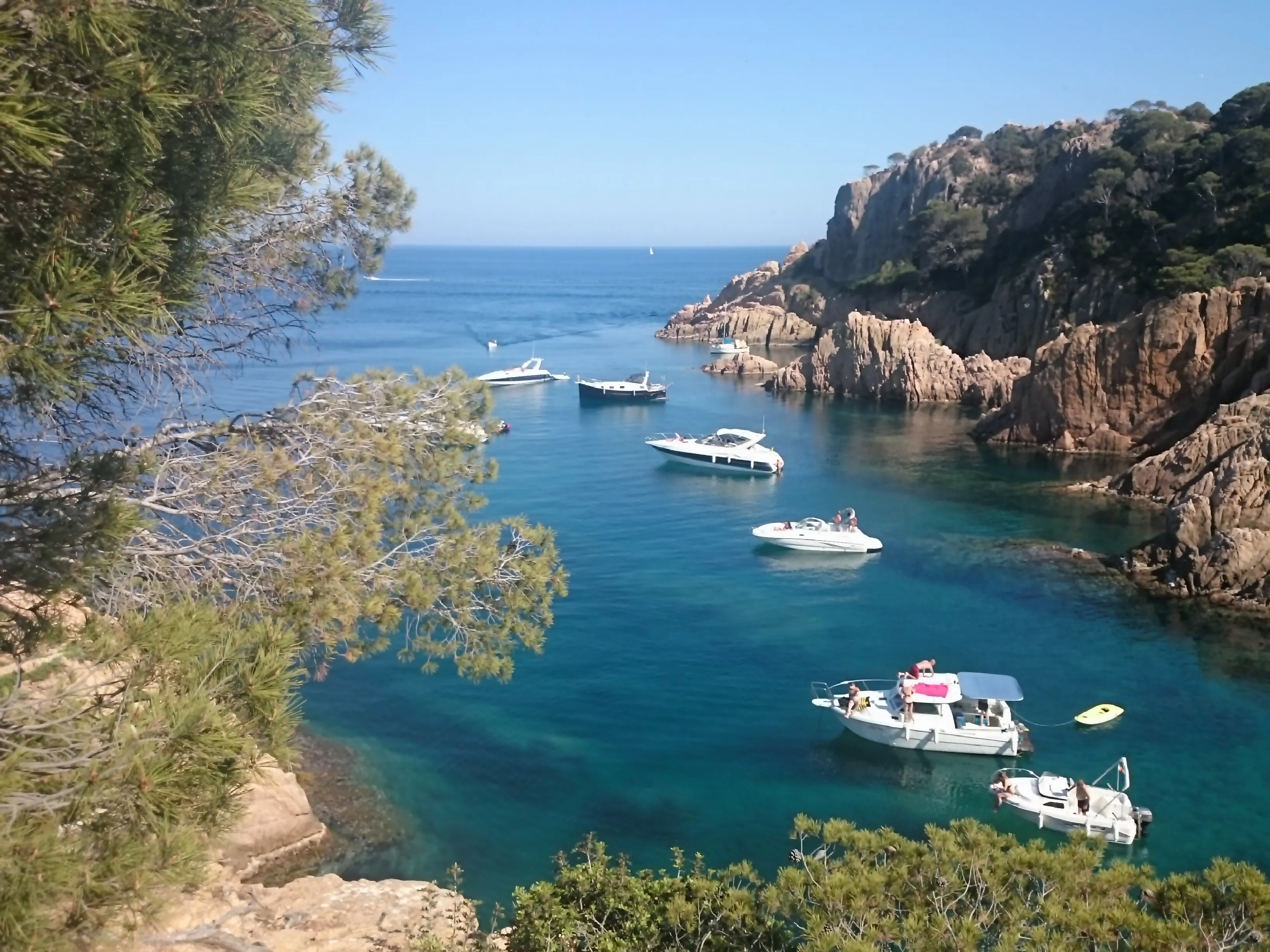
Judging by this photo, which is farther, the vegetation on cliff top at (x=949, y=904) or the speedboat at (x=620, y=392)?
the speedboat at (x=620, y=392)

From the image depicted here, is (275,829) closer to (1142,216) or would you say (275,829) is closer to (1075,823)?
(1075,823)

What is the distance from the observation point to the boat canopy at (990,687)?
19.4m

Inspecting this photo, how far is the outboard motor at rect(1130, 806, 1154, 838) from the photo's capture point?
16281mm

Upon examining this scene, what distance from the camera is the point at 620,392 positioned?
57844 mm

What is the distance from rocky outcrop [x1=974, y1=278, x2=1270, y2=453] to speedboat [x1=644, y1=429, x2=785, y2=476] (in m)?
Answer: 11.3

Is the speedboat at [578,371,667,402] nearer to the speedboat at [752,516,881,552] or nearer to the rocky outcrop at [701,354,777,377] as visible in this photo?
the rocky outcrop at [701,354,777,377]

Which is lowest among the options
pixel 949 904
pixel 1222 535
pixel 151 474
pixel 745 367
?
pixel 1222 535

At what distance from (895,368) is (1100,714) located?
40013 millimetres

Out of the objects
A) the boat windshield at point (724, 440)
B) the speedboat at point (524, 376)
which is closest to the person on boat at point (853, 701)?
the boat windshield at point (724, 440)

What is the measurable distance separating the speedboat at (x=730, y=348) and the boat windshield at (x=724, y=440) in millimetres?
36079

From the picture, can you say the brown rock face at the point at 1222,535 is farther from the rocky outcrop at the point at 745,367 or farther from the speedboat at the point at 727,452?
the rocky outcrop at the point at 745,367

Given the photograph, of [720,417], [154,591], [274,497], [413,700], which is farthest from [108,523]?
[720,417]

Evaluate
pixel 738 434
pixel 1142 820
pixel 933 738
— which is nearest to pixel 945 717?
pixel 933 738

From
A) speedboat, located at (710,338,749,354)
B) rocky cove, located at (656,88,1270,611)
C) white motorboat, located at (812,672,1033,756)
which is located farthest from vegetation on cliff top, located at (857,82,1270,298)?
white motorboat, located at (812,672,1033,756)
